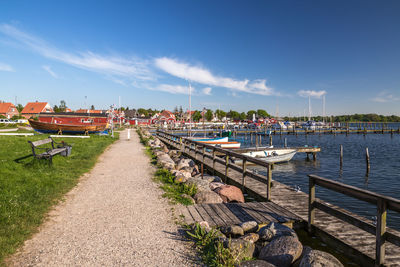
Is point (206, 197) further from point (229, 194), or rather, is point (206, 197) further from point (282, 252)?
point (282, 252)

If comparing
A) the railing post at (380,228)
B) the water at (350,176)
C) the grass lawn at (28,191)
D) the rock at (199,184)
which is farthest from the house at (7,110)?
the railing post at (380,228)

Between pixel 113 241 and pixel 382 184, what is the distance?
755 inches

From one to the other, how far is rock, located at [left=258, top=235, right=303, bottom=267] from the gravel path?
1.40m

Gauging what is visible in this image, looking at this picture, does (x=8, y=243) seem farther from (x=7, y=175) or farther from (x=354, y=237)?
(x=354, y=237)

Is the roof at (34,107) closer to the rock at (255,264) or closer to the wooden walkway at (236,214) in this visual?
the wooden walkway at (236,214)

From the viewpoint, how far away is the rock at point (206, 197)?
7.45 meters

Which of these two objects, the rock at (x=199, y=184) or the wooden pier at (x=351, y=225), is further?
the rock at (x=199, y=184)

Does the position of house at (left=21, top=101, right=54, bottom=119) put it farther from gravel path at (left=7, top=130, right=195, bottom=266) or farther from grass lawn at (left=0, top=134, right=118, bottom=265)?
gravel path at (left=7, top=130, right=195, bottom=266)

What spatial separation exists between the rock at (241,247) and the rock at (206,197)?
303cm

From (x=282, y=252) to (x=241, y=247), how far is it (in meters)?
0.74

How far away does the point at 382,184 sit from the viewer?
55.5ft

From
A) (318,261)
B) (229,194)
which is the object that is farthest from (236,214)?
(318,261)


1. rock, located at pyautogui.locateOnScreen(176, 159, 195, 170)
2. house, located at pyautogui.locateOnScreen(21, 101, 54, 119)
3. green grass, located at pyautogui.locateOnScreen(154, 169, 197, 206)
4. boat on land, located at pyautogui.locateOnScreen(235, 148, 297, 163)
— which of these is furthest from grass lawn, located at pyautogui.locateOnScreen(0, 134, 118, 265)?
house, located at pyautogui.locateOnScreen(21, 101, 54, 119)

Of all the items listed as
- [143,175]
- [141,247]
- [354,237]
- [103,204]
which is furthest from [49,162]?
[354,237]
